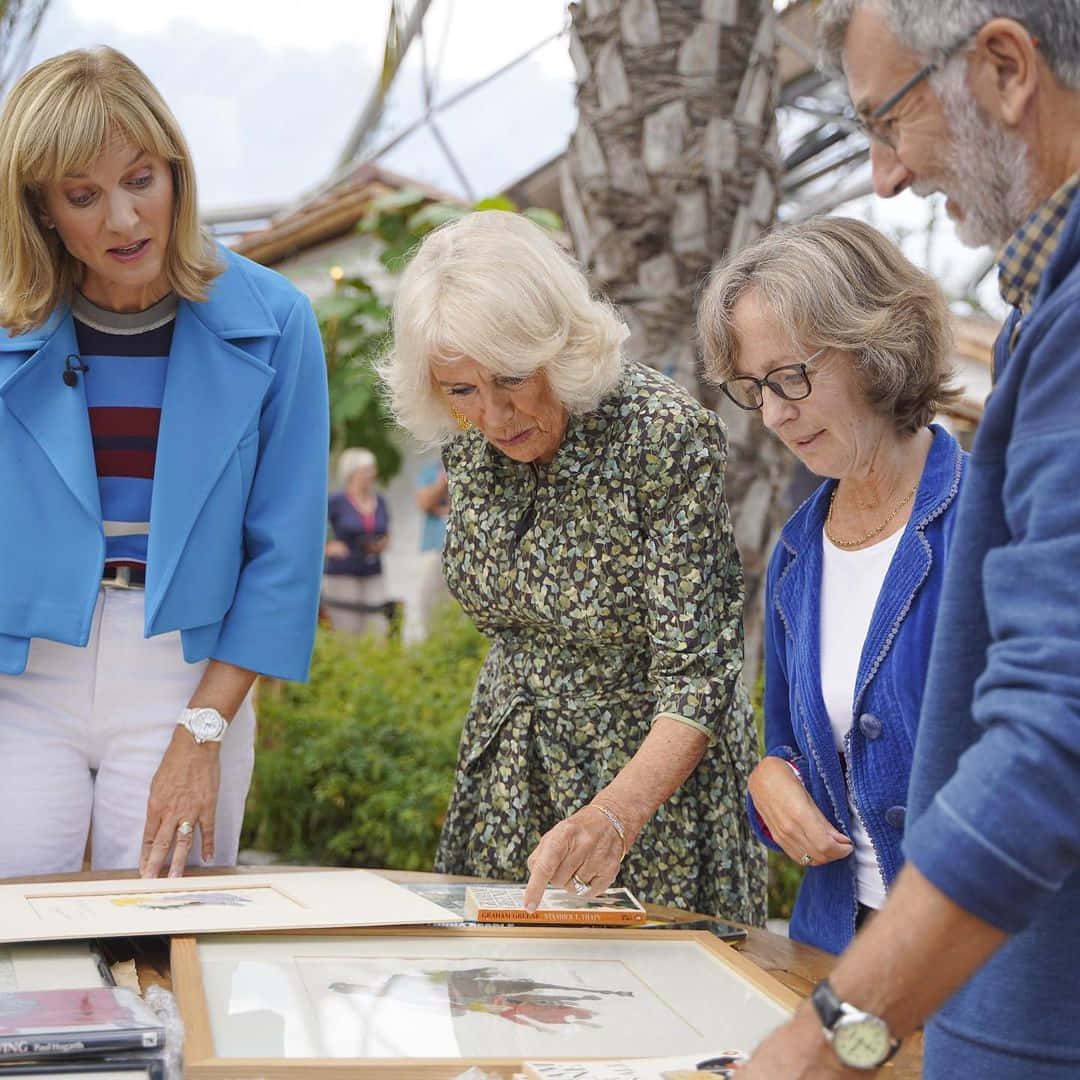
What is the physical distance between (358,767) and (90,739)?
9.27 ft

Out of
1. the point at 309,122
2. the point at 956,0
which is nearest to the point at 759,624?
the point at 956,0

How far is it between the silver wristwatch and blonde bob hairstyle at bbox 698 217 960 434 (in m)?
1.04

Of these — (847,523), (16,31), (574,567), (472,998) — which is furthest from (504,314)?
(16,31)

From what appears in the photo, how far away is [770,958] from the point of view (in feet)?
6.33

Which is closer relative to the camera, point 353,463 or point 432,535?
point 432,535

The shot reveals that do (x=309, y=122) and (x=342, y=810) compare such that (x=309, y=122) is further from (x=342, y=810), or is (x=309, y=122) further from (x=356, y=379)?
(x=342, y=810)

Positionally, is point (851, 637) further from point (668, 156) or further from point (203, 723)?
point (668, 156)

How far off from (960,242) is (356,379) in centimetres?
861

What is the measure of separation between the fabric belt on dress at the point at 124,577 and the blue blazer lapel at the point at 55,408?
0.10 metres

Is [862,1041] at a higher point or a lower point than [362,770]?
higher

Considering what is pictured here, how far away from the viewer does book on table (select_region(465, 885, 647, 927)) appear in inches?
75.6

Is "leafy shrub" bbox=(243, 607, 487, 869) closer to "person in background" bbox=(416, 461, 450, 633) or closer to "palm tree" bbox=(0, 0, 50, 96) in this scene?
"person in background" bbox=(416, 461, 450, 633)

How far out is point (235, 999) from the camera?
154cm

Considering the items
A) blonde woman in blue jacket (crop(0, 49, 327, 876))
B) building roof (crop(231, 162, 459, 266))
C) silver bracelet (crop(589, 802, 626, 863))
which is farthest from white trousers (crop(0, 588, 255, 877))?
building roof (crop(231, 162, 459, 266))
